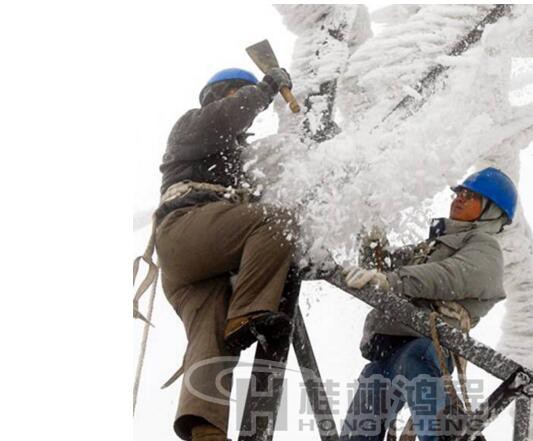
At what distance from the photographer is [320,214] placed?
186 cm

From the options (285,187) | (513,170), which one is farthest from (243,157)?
(513,170)

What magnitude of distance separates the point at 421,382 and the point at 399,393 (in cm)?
12

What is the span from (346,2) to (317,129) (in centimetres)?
37

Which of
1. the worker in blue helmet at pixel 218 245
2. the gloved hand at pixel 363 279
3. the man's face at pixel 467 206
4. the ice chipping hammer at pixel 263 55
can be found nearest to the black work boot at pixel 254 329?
the worker in blue helmet at pixel 218 245

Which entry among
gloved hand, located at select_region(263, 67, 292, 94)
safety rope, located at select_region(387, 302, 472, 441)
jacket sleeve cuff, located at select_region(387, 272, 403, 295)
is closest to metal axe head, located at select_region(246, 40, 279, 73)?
gloved hand, located at select_region(263, 67, 292, 94)

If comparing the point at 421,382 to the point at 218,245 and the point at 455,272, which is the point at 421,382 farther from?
the point at 218,245

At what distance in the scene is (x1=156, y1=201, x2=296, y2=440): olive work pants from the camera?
1.75 metres

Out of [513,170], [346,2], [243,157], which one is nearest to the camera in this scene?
[243,157]

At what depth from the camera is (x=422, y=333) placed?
6.00 feet

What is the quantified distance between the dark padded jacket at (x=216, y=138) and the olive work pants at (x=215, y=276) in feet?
0.38

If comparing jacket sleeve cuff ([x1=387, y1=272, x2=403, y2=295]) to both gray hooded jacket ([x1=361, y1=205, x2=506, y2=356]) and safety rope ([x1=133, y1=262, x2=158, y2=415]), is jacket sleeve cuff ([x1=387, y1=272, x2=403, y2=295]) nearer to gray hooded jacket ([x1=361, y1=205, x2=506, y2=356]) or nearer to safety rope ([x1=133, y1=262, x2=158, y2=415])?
gray hooded jacket ([x1=361, y1=205, x2=506, y2=356])

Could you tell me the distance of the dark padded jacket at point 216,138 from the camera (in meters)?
1.94

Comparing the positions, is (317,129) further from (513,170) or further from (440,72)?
(513,170)

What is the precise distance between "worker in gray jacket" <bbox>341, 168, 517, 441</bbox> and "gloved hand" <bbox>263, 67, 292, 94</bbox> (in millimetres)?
429
